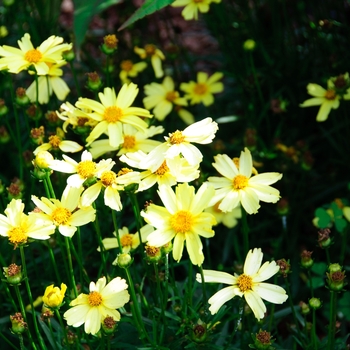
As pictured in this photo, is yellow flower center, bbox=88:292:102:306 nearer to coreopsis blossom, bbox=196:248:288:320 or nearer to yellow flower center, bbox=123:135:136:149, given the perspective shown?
coreopsis blossom, bbox=196:248:288:320

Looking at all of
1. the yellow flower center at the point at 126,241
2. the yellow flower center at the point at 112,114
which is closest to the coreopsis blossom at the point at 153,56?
the yellow flower center at the point at 112,114

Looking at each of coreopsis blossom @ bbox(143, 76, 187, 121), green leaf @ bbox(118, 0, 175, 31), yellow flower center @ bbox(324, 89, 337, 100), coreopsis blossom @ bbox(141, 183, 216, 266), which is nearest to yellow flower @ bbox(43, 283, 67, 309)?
coreopsis blossom @ bbox(141, 183, 216, 266)

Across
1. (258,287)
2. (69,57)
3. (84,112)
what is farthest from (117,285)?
(69,57)

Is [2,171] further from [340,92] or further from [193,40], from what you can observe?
[193,40]

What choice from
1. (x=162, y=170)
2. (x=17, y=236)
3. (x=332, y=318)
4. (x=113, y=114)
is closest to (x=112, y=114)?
(x=113, y=114)

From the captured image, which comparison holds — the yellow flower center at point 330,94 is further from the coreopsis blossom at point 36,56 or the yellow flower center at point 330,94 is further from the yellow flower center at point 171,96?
the coreopsis blossom at point 36,56

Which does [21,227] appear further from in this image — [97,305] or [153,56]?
[153,56]
